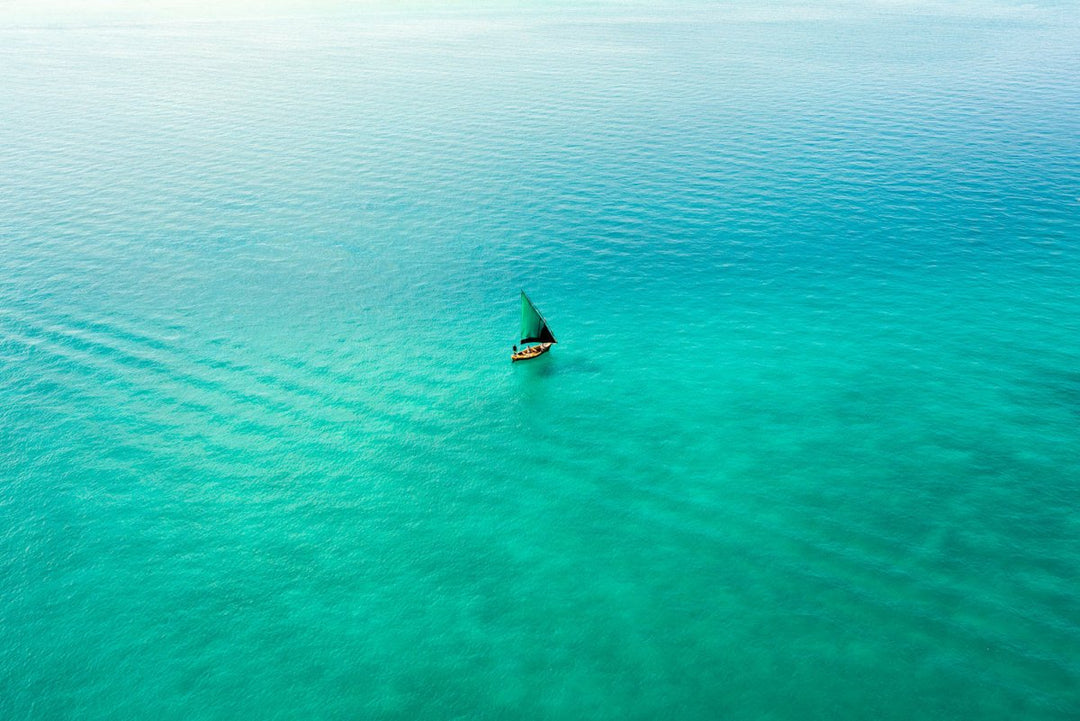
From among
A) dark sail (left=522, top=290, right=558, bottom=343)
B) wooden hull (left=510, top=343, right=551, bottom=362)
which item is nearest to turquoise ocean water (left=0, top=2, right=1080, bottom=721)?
wooden hull (left=510, top=343, right=551, bottom=362)

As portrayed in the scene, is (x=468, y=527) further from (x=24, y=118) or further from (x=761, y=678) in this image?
(x=24, y=118)

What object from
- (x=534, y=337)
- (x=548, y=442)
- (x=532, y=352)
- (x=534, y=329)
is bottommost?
(x=548, y=442)

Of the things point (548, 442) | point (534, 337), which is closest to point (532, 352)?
point (534, 337)

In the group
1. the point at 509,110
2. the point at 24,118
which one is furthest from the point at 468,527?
the point at 24,118

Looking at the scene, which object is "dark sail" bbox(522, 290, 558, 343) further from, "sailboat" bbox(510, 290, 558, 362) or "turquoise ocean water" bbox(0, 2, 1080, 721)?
"turquoise ocean water" bbox(0, 2, 1080, 721)

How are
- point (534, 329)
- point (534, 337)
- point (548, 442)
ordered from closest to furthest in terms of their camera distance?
point (548, 442) → point (534, 329) → point (534, 337)

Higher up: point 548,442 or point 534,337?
point 534,337

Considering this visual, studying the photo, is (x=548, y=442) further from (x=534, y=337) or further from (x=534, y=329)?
(x=534, y=329)
